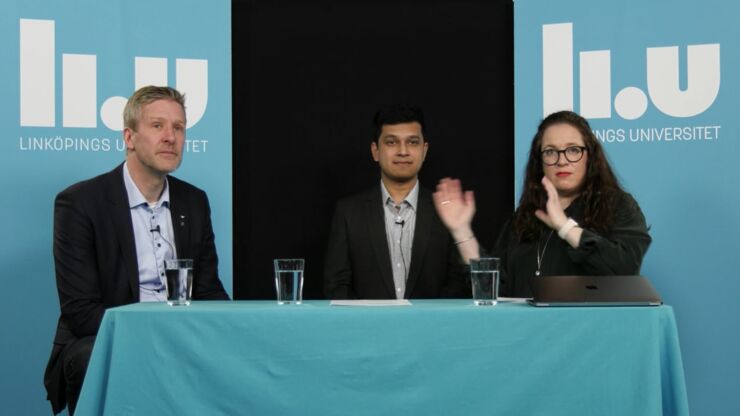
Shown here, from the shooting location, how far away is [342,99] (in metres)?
4.19

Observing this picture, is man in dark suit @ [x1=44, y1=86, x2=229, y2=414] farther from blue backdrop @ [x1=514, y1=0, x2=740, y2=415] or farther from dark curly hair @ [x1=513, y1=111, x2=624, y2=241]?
blue backdrop @ [x1=514, y1=0, x2=740, y2=415]

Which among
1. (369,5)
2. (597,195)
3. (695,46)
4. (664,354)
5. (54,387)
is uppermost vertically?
(369,5)

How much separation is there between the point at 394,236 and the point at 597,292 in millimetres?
1846

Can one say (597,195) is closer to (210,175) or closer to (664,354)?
(664,354)

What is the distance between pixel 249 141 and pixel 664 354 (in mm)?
2554

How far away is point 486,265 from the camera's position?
2258mm

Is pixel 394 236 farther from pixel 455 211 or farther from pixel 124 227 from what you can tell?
pixel 124 227

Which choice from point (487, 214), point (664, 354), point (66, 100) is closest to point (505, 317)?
point (664, 354)

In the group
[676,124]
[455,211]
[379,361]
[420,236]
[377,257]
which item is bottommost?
[379,361]

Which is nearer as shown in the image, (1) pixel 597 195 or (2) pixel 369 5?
(1) pixel 597 195

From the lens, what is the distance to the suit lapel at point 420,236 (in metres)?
3.84

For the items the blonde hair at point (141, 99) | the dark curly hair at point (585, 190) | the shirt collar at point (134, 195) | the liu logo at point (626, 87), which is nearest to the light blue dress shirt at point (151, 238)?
the shirt collar at point (134, 195)

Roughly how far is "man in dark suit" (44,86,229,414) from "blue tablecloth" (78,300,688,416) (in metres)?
0.84

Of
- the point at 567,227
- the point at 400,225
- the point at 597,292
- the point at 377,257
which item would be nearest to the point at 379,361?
the point at 597,292
